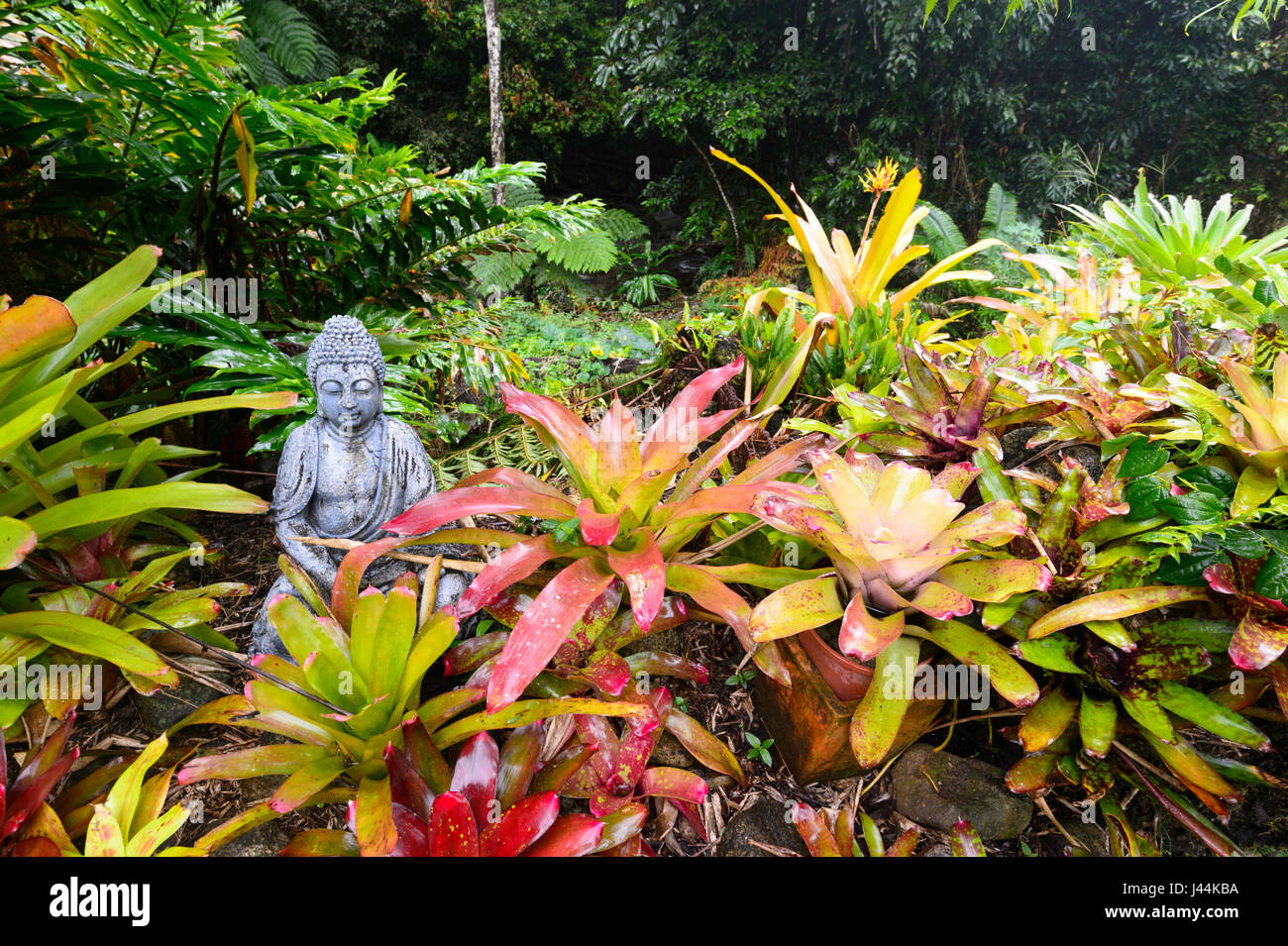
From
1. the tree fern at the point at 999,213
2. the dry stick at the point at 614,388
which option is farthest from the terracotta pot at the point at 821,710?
the tree fern at the point at 999,213

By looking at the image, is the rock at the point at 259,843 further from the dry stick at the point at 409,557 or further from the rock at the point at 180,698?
the dry stick at the point at 409,557

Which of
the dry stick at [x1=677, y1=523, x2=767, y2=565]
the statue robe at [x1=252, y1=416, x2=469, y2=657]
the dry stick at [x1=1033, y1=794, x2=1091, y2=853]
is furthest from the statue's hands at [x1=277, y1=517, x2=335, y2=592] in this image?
the dry stick at [x1=1033, y1=794, x2=1091, y2=853]

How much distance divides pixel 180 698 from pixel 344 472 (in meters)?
0.70

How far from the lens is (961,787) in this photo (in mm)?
1371

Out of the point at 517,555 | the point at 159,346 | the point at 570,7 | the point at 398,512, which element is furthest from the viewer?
the point at 570,7

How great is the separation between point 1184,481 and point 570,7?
10389 mm

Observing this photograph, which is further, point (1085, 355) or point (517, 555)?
point (1085, 355)

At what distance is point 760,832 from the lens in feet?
4.43

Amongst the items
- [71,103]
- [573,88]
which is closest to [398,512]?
[71,103]

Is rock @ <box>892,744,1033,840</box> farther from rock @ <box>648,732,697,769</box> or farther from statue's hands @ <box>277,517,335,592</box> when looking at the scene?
statue's hands @ <box>277,517,335,592</box>

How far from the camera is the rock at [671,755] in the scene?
4.88 ft

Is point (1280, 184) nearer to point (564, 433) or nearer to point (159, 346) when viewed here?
point (564, 433)

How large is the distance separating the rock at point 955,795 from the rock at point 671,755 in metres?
0.47

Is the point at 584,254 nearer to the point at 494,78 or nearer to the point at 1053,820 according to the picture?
the point at 494,78
